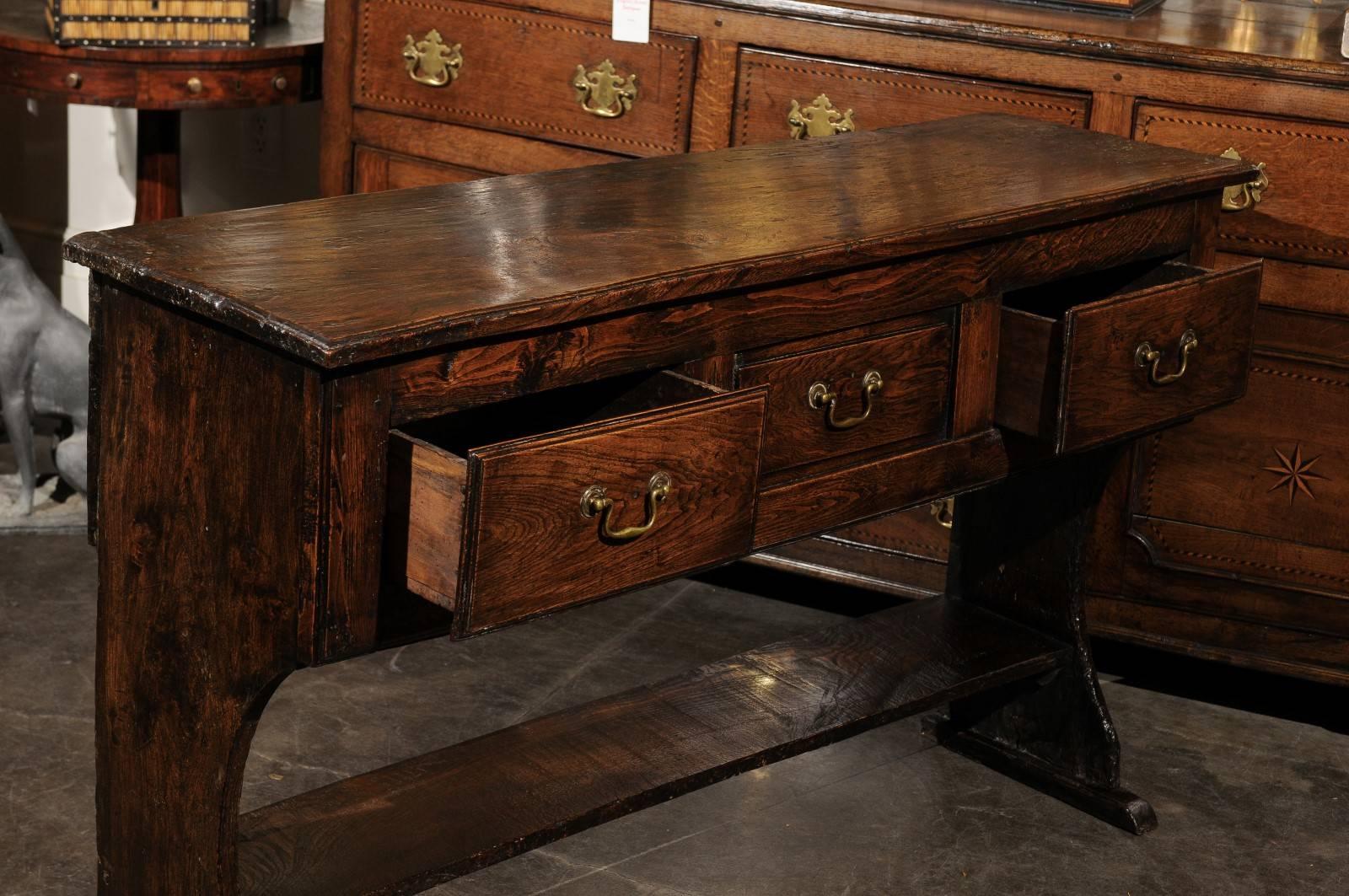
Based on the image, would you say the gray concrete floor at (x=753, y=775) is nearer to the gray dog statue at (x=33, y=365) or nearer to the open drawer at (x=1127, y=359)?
the gray dog statue at (x=33, y=365)

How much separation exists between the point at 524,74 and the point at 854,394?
1515mm

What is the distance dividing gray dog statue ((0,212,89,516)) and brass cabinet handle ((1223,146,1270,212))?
230 centimetres

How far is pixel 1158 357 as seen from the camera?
7.76 feet

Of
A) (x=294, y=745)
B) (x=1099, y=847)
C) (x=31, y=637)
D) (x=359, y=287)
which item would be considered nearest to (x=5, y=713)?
(x=31, y=637)

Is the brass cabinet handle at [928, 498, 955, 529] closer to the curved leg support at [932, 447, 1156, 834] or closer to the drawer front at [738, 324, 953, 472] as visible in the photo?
the curved leg support at [932, 447, 1156, 834]

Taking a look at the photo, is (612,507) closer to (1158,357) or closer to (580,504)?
(580,504)

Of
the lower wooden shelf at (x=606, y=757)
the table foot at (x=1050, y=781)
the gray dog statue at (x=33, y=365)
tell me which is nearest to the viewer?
the lower wooden shelf at (x=606, y=757)

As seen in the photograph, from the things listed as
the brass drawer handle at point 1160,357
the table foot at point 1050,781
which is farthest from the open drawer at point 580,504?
the table foot at point 1050,781

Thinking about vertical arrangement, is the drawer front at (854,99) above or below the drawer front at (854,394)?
above

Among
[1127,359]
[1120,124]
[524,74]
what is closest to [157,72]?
Result: [524,74]

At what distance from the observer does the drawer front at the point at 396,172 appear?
356 cm

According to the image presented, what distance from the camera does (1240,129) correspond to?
9.63 feet

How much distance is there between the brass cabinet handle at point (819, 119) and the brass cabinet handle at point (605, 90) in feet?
1.07

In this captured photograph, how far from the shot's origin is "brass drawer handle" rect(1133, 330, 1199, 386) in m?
2.34
